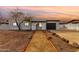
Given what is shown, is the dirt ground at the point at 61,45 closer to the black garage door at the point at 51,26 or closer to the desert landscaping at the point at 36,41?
the desert landscaping at the point at 36,41

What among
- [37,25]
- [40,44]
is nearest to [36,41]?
[40,44]

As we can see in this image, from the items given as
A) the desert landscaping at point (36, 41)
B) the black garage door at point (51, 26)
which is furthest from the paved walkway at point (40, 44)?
the black garage door at point (51, 26)

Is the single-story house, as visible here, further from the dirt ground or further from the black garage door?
the dirt ground

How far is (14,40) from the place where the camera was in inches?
63.7

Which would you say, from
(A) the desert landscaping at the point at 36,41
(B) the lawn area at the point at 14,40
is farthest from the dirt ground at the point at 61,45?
(B) the lawn area at the point at 14,40

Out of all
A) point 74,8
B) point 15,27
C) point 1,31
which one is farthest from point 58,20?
point 1,31

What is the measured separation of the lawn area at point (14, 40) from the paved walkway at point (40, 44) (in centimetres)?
6

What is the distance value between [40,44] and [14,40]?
0.30 meters

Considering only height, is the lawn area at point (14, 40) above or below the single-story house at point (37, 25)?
below

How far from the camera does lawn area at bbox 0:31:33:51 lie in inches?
62.9

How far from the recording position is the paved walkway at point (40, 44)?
5.24 feet

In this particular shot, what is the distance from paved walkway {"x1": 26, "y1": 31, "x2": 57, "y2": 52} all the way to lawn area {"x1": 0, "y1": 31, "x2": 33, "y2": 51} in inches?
2.4
